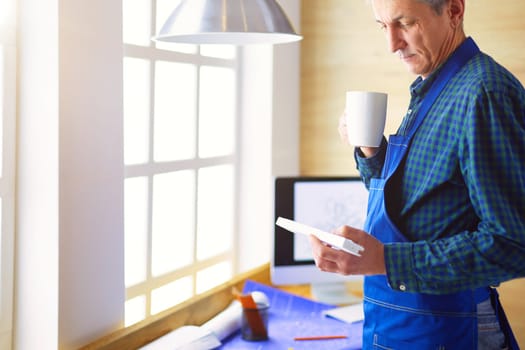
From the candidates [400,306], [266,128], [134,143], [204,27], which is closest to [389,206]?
[400,306]

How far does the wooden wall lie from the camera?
8.87ft

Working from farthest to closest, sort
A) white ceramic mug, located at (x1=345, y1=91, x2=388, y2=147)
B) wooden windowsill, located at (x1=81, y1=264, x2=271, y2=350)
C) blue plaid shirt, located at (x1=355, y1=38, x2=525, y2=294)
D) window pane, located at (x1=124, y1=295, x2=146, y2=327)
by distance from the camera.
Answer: window pane, located at (x1=124, y1=295, x2=146, y2=327) < wooden windowsill, located at (x1=81, y1=264, x2=271, y2=350) < white ceramic mug, located at (x1=345, y1=91, x2=388, y2=147) < blue plaid shirt, located at (x1=355, y1=38, x2=525, y2=294)

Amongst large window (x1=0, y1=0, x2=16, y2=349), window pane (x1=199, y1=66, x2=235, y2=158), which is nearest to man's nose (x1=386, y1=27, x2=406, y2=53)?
large window (x1=0, y1=0, x2=16, y2=349)

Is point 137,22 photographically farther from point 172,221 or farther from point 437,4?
point 437,4

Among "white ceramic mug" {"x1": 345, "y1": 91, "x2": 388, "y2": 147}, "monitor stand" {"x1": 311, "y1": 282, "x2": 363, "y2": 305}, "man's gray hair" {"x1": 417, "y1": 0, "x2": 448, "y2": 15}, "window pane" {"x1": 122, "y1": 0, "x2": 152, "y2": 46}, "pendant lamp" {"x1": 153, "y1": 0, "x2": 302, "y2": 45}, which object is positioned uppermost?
"window pane" {"x1": 122, "y1": 0, "x2": 152, "y2": 46}

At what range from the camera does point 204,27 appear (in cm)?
130

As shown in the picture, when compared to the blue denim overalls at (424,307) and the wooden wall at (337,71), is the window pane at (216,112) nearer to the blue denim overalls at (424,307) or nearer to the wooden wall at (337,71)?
the wooden wall at (337,71)

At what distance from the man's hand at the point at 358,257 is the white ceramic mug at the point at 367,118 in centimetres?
31

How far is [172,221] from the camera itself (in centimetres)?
232

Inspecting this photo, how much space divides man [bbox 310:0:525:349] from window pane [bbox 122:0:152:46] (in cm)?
93

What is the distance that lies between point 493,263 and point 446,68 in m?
0.37

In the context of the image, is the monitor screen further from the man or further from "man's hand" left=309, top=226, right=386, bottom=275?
"man's hand" left=309, top=226, right=386, bottom=275

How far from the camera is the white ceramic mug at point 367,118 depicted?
152cm

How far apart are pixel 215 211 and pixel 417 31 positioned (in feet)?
4.61
